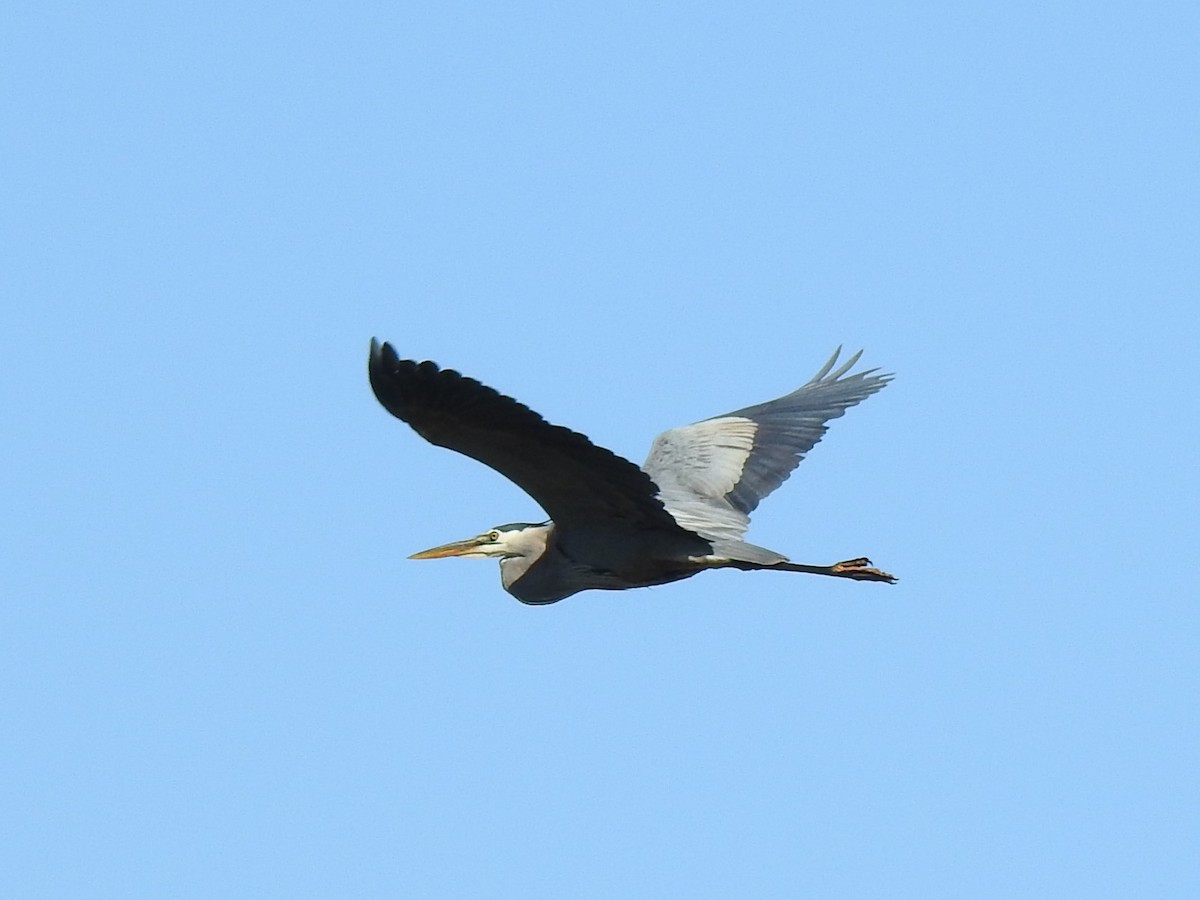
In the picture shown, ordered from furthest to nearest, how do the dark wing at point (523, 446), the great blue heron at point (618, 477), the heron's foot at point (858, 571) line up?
the heron's foot at point (858, 571) < the great blue heron at point (618, 477) < the dark wing at point (523, 446)

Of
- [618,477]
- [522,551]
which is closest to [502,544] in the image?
[522,551]

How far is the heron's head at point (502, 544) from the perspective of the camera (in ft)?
Result: 29.3

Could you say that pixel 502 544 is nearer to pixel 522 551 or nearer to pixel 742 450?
pixel 522 551

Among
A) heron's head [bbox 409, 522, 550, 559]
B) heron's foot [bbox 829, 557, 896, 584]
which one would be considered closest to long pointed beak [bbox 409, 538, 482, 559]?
heron's head [bbox 409, 522, 550, 559]

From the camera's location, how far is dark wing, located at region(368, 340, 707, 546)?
22.9 ft

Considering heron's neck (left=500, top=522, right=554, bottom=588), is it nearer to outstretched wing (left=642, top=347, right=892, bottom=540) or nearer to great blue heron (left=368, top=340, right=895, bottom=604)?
great blue heron (left=368, top=340, right=895, bottom=604)

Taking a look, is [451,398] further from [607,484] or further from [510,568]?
[510,568]

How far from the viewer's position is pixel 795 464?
404 inches

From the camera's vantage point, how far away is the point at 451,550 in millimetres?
9367

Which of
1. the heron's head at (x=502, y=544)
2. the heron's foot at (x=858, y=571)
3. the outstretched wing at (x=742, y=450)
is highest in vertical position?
the outstretched wing at (x=742, y=450)

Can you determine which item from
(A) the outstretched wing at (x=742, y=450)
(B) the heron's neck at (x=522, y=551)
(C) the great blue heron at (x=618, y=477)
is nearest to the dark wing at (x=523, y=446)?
(C) the great blue heron at (x=618, y=477)

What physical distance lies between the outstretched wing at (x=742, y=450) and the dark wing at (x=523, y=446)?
84 centimetres

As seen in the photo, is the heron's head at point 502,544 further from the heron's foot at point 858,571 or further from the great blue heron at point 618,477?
the heron's foot at point 858,571

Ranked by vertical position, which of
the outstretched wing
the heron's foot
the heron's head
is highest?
the outstretched wing
